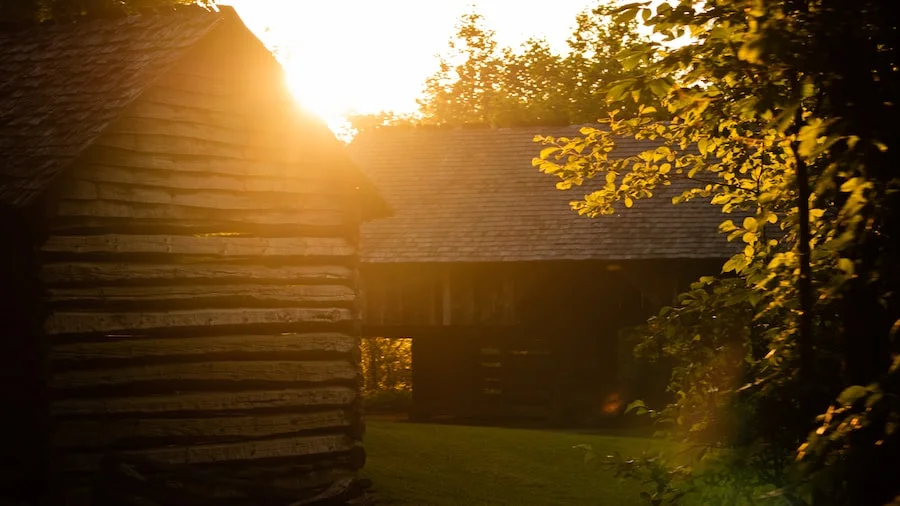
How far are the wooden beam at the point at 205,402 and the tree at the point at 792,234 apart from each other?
19.0ft

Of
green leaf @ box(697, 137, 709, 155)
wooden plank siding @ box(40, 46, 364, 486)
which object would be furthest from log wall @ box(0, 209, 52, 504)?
green leaf @ box(697, 137, 709, 155)

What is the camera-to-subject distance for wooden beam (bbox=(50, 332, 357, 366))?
38.0ft

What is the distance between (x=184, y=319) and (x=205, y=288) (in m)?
0.41

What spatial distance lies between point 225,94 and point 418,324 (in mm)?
13222

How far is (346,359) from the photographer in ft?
45.8

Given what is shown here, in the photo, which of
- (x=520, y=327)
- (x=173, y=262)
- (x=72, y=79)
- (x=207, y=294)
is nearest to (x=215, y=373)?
(x=207, y=294)

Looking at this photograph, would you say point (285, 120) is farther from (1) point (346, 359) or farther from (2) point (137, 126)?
(1) point (346, 359)

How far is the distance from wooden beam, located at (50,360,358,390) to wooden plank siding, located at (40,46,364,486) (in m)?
0.02

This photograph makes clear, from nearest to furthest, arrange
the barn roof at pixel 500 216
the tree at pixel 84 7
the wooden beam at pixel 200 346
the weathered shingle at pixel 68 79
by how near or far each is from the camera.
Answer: the weathered shingle at pixel 68 79
the wooden beam at pixel 200 346
the tree at pixel 84 7
the barn roof at pixel 500 216

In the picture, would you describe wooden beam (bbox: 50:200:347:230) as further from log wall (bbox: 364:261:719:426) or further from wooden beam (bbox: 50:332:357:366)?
log wall (bbox: 364:261:719:426)

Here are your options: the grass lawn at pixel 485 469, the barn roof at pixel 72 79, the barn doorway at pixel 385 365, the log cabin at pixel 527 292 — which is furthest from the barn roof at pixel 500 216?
the barn roof at pixel 72 79

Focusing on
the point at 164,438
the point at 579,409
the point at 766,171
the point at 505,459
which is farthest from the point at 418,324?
the point at 766,171

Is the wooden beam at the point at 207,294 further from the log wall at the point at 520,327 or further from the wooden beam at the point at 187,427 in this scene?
the log wall at the point at 520,327

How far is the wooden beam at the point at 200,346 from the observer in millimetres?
11594
